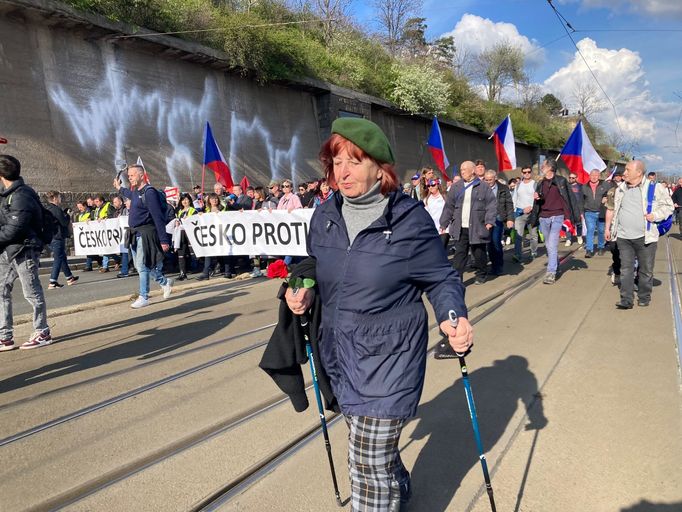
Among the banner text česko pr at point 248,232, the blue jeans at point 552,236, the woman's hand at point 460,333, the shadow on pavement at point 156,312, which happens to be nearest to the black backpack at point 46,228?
the shadow on pavement at point 156,312

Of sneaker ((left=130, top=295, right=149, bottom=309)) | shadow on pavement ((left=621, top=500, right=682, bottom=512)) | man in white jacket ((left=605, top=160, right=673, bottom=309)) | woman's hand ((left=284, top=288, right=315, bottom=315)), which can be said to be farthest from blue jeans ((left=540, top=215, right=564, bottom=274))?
woman's hand ((left=284, top=288, right=315, bottom=315))

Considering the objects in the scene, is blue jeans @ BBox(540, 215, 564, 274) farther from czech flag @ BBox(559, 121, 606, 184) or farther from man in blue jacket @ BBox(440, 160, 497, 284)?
czech flag @ BBox(559, 121, 606, 184)

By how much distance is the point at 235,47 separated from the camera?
1825cm

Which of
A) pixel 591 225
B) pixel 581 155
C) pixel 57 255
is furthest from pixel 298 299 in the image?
pixel 581 155

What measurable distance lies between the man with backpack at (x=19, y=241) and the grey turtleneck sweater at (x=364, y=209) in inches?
182

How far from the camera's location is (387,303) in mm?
1984

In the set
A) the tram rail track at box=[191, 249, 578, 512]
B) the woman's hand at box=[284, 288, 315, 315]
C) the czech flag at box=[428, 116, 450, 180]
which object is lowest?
the tram rail track at box=[191, 249, 578, 512]

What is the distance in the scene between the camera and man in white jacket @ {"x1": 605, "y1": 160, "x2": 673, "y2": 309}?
6.09 m

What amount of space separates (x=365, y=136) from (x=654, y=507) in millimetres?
2347

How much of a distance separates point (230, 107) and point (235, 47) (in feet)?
7.53

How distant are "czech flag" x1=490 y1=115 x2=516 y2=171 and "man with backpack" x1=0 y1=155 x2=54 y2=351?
10.7 metres

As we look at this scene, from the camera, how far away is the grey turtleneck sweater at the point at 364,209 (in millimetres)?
2087

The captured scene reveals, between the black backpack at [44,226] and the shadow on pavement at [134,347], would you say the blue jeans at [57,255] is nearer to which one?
the shadow on pavement at [134,347]

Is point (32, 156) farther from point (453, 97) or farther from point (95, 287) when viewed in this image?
point (453, 97)
